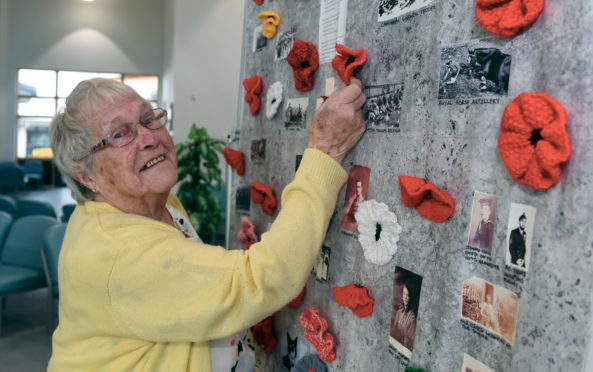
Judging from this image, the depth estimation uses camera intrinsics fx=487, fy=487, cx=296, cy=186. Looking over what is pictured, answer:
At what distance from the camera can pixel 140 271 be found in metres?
1.07

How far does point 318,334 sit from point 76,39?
10.8m

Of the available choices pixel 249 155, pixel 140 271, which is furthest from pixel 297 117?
pixel 140 271

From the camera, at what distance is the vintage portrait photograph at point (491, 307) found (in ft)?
2.64

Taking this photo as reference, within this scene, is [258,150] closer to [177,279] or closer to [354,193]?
[354,193]

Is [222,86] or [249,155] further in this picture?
[222,86]


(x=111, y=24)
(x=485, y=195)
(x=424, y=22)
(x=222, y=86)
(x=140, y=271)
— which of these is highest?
(x=111, y=24)

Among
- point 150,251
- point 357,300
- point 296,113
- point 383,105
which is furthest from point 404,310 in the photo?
point 296,113

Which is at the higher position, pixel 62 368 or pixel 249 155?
pixel 249 155

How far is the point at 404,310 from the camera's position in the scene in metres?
1.05

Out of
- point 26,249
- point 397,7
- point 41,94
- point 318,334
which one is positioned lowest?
point 26,249

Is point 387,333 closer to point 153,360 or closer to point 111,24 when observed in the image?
point 153,360

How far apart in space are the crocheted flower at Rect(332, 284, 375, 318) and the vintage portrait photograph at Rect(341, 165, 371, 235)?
0.14m

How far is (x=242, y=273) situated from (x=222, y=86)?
5.85m

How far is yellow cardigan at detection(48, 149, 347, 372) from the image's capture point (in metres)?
1.07
